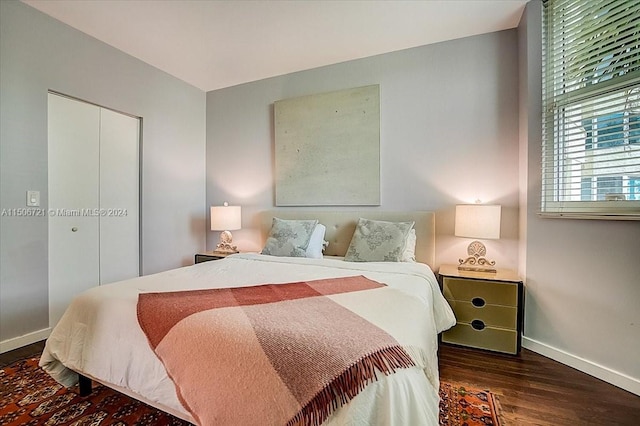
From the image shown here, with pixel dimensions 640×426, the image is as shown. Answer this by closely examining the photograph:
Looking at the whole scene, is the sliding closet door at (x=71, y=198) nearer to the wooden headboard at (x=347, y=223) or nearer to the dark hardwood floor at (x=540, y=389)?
the wooden headboard at (x=347, y=223)

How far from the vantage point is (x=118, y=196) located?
3.02 meters

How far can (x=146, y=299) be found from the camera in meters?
1.41

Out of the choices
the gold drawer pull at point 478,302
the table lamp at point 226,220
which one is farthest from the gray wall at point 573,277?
the table lamp at point 226,220

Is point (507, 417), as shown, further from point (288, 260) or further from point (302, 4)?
point (302, 4)

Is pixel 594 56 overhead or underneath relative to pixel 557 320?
overhead

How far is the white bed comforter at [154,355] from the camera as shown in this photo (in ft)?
2.81

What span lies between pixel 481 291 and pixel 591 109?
4.72 ft

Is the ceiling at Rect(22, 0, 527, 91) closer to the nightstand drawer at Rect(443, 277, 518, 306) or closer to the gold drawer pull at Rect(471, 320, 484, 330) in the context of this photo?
the nightstand drawer at Rect(443, 277, 518, 306)

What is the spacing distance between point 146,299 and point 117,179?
2134mm

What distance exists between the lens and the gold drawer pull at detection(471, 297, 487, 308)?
228 centimetres

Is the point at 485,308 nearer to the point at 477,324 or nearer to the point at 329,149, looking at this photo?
the point at 477,324

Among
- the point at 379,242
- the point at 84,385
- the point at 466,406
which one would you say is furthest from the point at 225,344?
the point at 379,242

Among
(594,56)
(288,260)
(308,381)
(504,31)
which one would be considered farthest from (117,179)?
(594,56)

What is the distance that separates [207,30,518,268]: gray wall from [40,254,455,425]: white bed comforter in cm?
94
